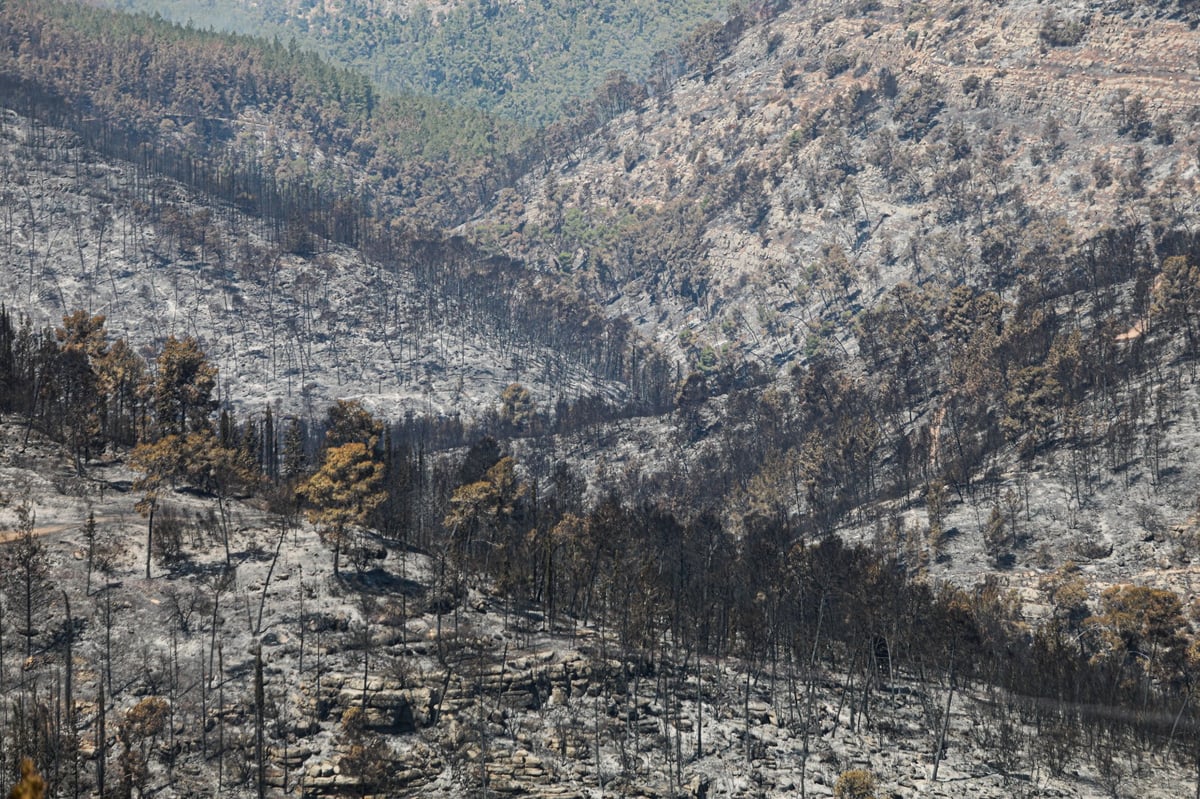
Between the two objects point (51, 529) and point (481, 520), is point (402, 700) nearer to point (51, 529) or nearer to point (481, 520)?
point (51, 529)

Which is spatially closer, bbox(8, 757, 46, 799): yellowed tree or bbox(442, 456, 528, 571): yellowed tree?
bbox(8, 757, 46, 799): yellowed tree

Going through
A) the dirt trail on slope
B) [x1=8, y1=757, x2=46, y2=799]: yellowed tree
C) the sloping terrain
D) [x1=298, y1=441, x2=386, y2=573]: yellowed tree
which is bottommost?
the sloping terrain

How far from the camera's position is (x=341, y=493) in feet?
399

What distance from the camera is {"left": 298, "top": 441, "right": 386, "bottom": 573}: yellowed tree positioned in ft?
398

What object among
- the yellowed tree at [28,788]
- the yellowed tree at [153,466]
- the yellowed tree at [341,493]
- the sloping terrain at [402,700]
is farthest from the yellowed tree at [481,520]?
the yellowed tree at [28,788]

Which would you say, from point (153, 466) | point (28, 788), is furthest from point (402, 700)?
point (28, 788)

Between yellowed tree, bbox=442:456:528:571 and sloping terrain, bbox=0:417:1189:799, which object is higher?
yellowed tree, bbox=442:456:528:571

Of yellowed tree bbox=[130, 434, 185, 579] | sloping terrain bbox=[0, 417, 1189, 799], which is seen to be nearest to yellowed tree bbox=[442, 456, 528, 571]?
sloping terrain bbox=[0, 417, 1189, 799]

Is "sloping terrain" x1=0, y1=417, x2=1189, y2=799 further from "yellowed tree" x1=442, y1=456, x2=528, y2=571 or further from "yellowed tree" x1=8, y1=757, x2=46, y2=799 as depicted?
"yellowed tree" x1=8, y1=757, x2=46, y2=799

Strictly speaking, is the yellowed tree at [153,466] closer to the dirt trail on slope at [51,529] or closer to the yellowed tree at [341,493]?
the dirt trail on slope at [51,529]

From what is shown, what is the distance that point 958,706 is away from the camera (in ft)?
413

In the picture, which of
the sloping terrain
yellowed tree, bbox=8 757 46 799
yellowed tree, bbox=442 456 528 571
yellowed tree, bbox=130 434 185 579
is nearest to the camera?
yellowed tree, bbox=8 757 46 799

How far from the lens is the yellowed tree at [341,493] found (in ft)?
398

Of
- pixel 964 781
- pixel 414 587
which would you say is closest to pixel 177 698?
pixel 414 587
